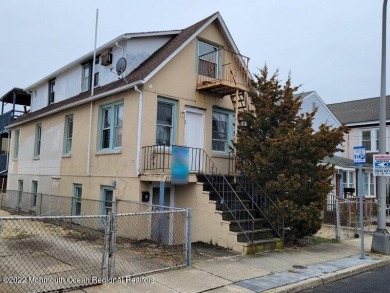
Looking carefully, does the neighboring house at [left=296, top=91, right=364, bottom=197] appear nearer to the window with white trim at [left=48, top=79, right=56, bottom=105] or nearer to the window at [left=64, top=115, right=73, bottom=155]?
the window at [left=64, top=115, right=73, bottom=155]

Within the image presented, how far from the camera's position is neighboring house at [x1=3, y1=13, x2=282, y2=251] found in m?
11.0

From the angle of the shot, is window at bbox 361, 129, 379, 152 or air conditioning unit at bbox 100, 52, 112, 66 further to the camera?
window at bbox 361, 129, 379, 152

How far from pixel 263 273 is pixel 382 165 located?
5.28 meters

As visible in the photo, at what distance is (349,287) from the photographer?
7.18 m

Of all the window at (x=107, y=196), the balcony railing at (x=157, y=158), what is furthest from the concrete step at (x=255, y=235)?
the window at (x=107, y=196)

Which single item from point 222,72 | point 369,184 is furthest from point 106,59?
point 369,184

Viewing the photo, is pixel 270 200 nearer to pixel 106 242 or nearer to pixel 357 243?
pixel 357 243

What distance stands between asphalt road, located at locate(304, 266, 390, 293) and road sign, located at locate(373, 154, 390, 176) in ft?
10.3

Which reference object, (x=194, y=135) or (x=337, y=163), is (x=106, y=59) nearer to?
(x=194, y=135)

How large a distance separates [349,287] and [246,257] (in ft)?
8.13

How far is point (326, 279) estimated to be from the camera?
7.44 meters

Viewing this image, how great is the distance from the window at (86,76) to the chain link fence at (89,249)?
18.3ft

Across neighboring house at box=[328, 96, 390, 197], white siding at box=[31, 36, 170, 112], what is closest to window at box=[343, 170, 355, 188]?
neighboring house at box=[328, 96, 390, 197]

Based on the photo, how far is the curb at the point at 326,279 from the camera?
6605 mm
